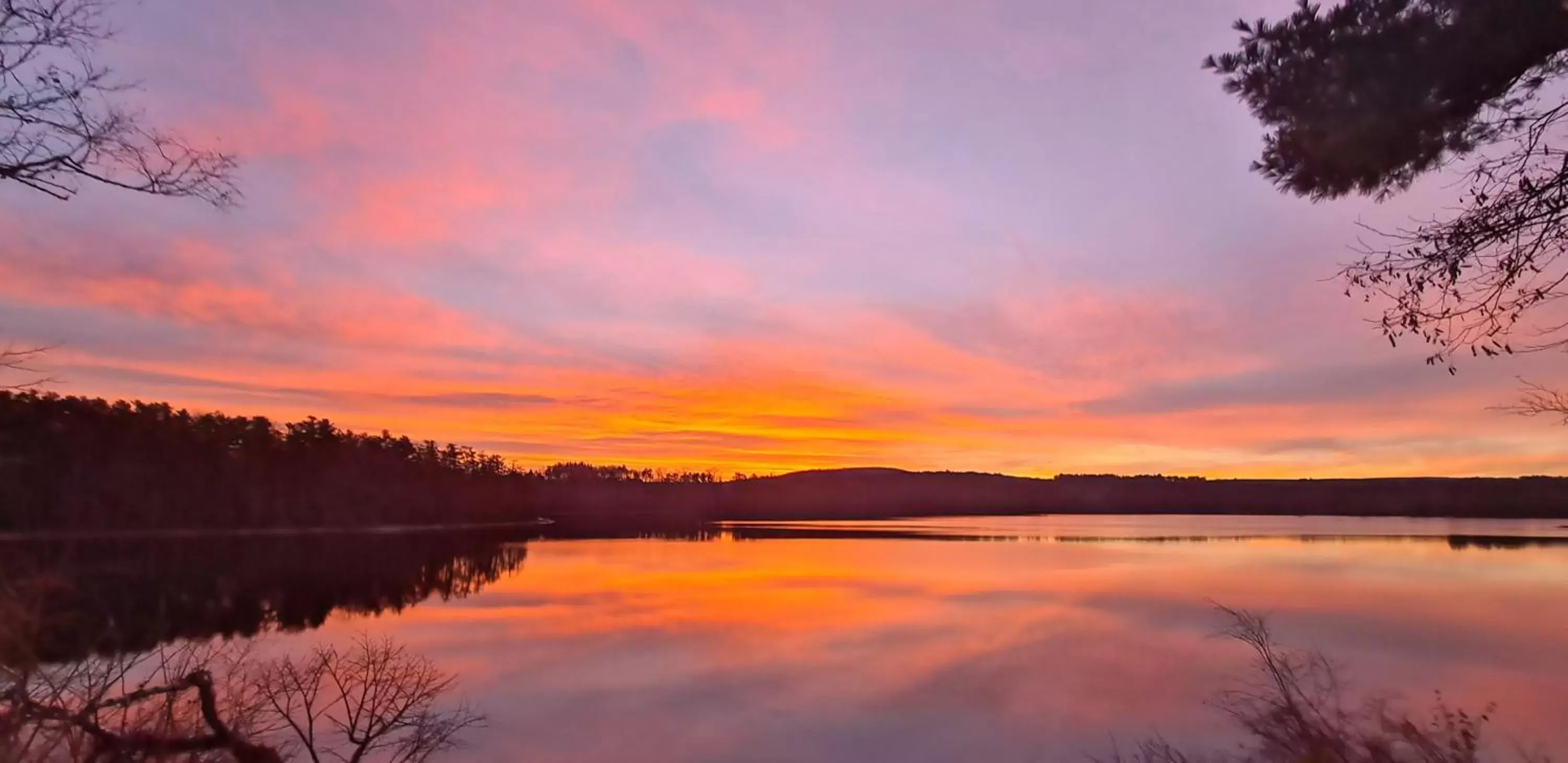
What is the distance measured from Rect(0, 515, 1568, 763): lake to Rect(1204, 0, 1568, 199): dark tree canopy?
9088 mm

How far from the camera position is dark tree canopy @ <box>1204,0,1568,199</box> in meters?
5.36

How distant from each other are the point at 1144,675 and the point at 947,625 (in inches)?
295

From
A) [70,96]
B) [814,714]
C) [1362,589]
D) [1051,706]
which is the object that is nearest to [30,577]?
[70,96]

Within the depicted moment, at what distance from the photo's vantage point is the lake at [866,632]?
572 inches

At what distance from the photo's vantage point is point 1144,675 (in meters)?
18.5

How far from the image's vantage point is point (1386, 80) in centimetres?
581

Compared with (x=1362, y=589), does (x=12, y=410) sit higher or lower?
higher

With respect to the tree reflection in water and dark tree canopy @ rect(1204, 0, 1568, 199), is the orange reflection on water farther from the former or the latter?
dark tree canopy @ rect(1204, 0, 1568, 199)

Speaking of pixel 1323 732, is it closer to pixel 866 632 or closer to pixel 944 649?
pixel 944 649

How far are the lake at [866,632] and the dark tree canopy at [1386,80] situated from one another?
9088 millimetres

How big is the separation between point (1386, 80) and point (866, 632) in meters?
20.8

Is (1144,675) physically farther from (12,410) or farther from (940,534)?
(940,534)

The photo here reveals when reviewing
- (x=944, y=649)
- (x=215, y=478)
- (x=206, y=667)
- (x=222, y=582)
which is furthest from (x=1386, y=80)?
(x=215, y=478)

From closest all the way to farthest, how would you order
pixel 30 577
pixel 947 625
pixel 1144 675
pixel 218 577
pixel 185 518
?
pixel 30 577 → pixel 1144 675 → pixel 947 625 → pixel 218 577 → pixel 185 518
